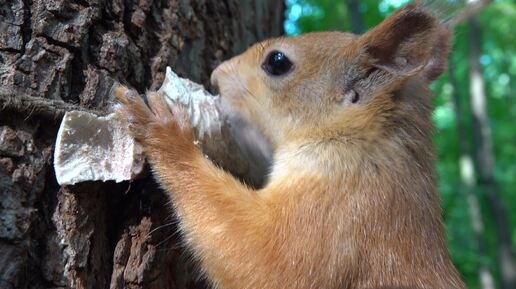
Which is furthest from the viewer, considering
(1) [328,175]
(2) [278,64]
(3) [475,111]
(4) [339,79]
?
(3) [475,111]

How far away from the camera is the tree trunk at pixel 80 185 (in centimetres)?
167

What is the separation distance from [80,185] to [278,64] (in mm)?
1163

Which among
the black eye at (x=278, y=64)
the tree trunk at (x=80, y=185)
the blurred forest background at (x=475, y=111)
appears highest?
the blurred forest background at (x=475, y=111)

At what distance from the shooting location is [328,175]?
7.08 feet

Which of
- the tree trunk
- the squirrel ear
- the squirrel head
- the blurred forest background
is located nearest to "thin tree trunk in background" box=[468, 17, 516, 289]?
the blurred forest background

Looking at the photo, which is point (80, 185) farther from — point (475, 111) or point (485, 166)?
point (475, 111)

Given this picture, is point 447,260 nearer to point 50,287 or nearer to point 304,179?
point 304,179

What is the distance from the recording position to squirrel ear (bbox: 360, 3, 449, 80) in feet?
7.20

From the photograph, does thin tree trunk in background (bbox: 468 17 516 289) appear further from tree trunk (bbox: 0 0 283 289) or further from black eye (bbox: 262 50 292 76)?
tree trunk (bbox: 0 0 283 289)

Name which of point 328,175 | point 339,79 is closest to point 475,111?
point 339,79

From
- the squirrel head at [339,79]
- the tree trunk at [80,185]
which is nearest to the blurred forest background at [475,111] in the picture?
the squirrel head at [339,79]

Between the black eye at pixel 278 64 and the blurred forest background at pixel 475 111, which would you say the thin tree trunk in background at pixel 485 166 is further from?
the black eye at pixel 278 64

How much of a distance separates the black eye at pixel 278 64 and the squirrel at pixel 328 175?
0.03 m

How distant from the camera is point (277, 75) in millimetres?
2602
